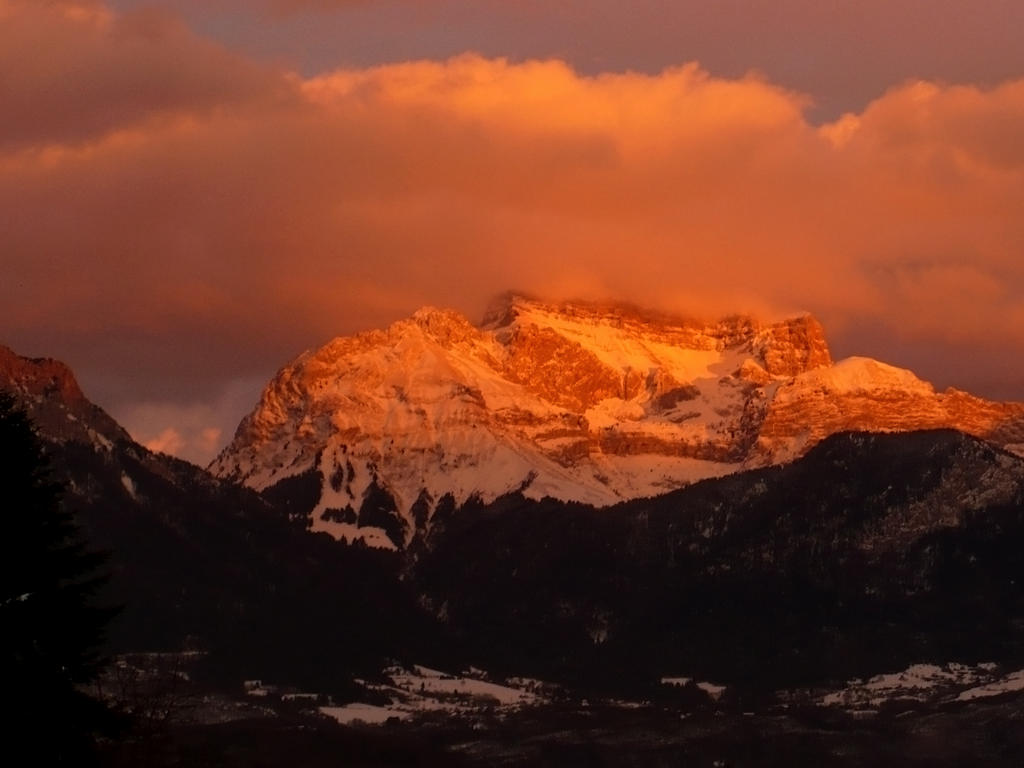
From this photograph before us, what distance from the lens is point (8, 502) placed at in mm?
103875

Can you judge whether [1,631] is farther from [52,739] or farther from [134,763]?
[134,763]

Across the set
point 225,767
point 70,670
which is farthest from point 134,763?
point 225,767

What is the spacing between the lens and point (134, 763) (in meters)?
123

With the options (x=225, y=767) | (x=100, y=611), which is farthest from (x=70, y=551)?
(x=225, y=767)

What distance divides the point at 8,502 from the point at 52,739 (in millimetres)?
8795

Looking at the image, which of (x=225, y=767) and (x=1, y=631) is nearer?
(x=1, y=631)

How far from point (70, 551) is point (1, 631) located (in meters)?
3.87

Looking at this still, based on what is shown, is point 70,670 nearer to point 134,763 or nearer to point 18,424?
point 18,424

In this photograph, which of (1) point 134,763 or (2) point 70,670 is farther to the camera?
(1) point 134,763

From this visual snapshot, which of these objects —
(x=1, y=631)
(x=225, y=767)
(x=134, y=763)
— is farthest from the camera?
(x=225, y=767)

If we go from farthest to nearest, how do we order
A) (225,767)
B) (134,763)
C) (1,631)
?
(225,767) → (134,763) → (1,631)

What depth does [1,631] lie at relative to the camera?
103m

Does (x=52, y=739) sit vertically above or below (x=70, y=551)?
below

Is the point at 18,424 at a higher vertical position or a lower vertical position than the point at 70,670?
higher
